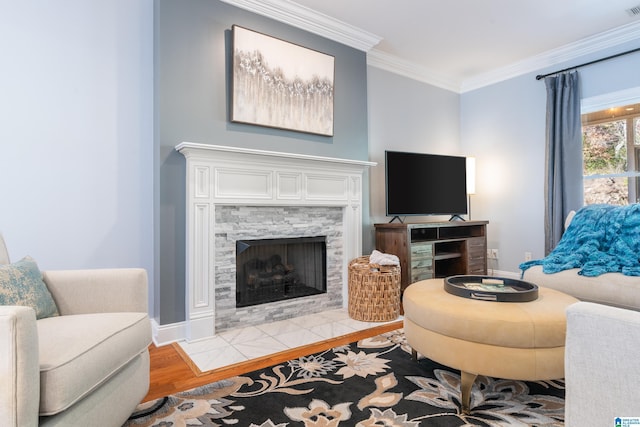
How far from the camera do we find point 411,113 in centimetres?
423

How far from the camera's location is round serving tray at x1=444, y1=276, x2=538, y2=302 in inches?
65.8

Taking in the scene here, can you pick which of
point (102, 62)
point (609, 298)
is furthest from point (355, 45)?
point (609, 298)

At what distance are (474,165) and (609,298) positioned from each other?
253 cm

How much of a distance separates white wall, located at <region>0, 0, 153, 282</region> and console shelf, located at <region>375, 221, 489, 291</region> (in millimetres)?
2081

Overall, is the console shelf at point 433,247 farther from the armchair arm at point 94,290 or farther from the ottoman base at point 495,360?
the armchair arm at point 94,290

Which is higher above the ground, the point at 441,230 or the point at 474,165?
the point at 474,165

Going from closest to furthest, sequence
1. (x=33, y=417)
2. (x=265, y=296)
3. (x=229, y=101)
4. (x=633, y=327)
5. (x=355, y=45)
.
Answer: (x=633, y=327)
(x=33, y=417)
(x=229, y=101)
(x=265, y=296)
(x=355, y=45)

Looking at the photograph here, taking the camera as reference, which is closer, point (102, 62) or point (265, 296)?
point (102, 62)

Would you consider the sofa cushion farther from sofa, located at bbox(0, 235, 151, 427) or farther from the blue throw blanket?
the blue throw blanket

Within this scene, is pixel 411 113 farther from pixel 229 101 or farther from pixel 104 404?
pixel 104 404

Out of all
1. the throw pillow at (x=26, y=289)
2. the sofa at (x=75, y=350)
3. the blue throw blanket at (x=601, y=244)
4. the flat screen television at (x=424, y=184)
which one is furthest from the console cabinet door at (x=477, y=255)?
the throw pillow at (x=26, y=289)

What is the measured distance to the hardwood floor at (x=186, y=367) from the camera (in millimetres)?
1823

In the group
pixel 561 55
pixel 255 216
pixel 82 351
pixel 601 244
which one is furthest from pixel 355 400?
pixel 561 55

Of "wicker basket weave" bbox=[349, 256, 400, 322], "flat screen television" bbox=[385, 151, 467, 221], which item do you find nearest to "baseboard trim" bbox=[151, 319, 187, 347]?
"wicker basket weave" bbox=[349, 256, 400, 322]
